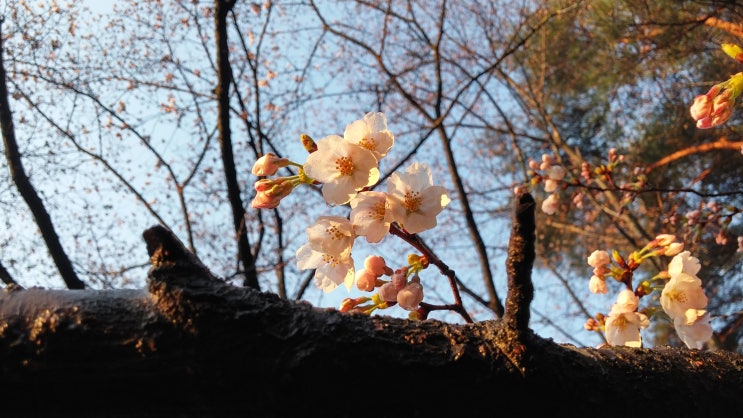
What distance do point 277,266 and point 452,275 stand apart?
2.86 m

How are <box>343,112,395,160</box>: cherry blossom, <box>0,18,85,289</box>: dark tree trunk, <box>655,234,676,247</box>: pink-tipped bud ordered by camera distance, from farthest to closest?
1. <box>0,18,85,289</box>: dark tree trunk
2. <box>655,234,676,247</box>: pink-tipped bud
3. <box>343,112,395,160</box>: cherry blossom

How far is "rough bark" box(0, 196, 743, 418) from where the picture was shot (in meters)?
0.50

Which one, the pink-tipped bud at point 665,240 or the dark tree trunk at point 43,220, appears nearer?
the pink-tipped bud at point 665,240

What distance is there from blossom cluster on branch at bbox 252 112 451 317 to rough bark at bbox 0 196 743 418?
397 mm

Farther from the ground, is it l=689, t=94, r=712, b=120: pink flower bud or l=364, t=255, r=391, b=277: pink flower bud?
l=689, t=94, r=712, b=120: pink flower bud

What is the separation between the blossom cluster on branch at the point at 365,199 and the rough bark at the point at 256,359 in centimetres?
40

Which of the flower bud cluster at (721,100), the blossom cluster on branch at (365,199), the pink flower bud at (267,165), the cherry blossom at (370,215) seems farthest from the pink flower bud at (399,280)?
the flower bud cluster at (721,100)

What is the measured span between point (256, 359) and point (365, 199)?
55 cm

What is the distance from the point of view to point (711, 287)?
6066 mm

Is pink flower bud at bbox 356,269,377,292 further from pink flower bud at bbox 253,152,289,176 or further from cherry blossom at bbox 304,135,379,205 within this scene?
pink flower bud at bbox 253,152,289,176

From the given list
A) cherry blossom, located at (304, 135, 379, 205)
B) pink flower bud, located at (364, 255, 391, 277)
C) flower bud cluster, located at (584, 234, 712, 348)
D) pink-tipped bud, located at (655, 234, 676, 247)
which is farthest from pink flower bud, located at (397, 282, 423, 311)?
pink-tipped bud, located at (655, 234, 676, 247)

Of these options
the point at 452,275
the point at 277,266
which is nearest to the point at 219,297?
the point at 452,275

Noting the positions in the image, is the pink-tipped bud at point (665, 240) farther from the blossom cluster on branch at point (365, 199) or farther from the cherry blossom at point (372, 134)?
the cherry blossom at point (372, 134)

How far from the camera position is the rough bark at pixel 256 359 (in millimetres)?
502
